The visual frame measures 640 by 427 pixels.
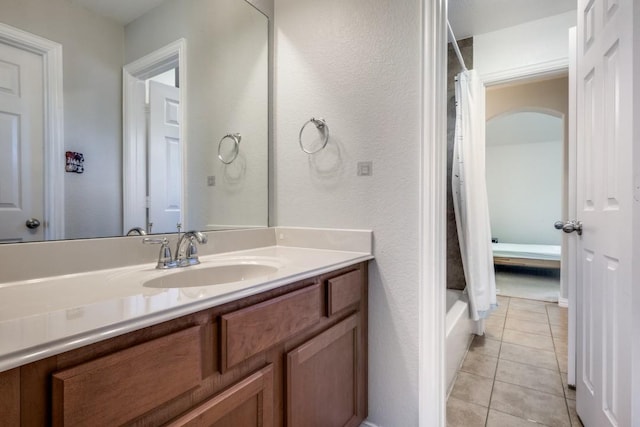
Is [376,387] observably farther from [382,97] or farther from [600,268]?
[382,97]

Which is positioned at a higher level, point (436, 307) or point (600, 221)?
point (600, 221)

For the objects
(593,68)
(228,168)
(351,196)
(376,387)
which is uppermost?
(593,68)

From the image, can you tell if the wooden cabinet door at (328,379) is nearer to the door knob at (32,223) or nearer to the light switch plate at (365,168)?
the light switch plate at (365,168)

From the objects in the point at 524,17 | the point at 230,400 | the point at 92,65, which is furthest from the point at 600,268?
the point at 524,17

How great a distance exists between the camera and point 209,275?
3.84ft

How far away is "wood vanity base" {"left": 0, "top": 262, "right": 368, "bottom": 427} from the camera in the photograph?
1.60 ft

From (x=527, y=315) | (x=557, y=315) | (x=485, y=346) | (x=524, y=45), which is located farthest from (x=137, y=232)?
(x=557, y=315)

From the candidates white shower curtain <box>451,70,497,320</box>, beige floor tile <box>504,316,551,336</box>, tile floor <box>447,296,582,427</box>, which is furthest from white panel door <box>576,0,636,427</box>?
beige floor tile <box>504,316,551,336</box>

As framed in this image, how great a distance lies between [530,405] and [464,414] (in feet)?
1.21

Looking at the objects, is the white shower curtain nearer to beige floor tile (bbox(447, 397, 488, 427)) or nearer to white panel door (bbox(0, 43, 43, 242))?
beige floor tile (bbox(447, 397, 488, 427))

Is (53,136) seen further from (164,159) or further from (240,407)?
(240,407)

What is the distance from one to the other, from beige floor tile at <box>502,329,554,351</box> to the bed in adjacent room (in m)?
2.15

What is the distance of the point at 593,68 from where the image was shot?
4.44ft

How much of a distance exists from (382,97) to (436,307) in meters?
0.93
